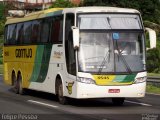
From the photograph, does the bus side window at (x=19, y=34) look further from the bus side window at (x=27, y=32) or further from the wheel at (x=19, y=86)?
the wheel at (x=19, y=86)

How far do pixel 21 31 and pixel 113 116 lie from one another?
1036 centimetres

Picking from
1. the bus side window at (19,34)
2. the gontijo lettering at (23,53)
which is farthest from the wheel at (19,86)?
the bus side window at (19,34)

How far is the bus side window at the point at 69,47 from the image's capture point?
19.4 meters

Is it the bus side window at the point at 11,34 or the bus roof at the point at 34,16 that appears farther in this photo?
the bus side window at the point at 11,34

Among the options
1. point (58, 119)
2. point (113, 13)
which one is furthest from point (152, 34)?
point (58, 119)

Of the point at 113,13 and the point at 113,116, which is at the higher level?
the point at 113,13

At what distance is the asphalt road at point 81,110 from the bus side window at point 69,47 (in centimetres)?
121

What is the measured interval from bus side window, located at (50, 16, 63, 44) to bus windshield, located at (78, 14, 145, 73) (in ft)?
4.69

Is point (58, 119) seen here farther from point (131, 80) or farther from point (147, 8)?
point (147, 8)

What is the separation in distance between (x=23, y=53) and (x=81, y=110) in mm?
7629

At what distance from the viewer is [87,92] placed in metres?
18.9

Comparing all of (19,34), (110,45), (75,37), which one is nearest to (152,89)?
(19,34)

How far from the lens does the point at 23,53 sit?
25438 mm

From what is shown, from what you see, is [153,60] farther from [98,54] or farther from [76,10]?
[98,54]
